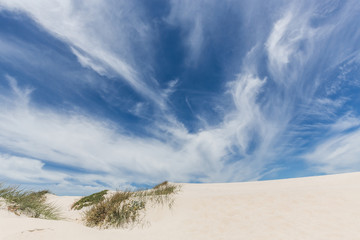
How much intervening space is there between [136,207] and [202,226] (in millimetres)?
3419

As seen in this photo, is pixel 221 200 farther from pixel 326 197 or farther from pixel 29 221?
pixel 29 221

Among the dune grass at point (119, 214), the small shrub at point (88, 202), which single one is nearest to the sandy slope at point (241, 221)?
the dune grass at point (119, 214)

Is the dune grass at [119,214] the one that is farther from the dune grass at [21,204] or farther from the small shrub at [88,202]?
the small shrub at [88,202]

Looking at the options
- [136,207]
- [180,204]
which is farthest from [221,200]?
[136,207]

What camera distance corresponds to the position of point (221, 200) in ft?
29.4

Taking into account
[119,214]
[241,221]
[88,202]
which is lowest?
[241,221]

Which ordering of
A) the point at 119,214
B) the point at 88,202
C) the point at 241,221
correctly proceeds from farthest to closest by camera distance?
the point at 88,202, the point at 119,214, the point at 241,221

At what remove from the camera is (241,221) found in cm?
686

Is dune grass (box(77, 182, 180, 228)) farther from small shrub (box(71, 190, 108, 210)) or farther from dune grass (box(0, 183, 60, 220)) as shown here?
small shrub (box(71, 190, 108, 210))

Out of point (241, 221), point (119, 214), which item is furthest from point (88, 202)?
point (241, 221)

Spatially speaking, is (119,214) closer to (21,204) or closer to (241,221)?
(21,204)

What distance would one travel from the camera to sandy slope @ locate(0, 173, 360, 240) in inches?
193

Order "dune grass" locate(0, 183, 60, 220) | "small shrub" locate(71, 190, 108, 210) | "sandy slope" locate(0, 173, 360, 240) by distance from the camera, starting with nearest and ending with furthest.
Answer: "sandy slope" locate(0, 173, 360, 240), "dune grass" locate(0, 183, 60, 220), "small shrub" locate(71, 190, 108, 210)

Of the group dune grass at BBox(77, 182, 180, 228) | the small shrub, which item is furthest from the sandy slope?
the small shrub
